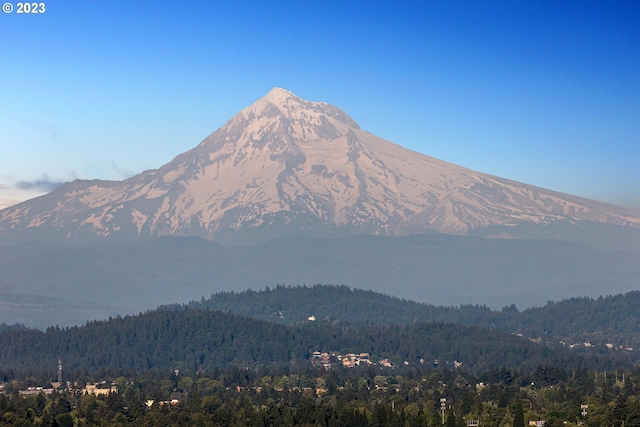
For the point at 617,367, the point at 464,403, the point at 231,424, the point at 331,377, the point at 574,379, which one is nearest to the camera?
the point at 231,424

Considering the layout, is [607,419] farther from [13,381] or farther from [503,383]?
[13,381]

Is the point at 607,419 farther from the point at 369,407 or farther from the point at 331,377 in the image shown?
the point at 331,377

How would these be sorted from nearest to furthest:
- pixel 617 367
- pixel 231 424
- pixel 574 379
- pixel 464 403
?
pixel 231 424
pixel 464 403
pixel 574 379
pixel 617 367

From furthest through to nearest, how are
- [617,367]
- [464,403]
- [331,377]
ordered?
[617,367], [331,377], [464,403]

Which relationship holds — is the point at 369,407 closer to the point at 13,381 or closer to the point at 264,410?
the point at 264,410

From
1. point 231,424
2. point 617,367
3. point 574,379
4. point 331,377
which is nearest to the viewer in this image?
point 231,424

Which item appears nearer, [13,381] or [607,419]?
[607,419]

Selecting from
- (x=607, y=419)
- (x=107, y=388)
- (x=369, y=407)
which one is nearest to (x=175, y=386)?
(x=107, y=388)

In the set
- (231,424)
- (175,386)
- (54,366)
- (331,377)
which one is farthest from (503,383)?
(54,366)
